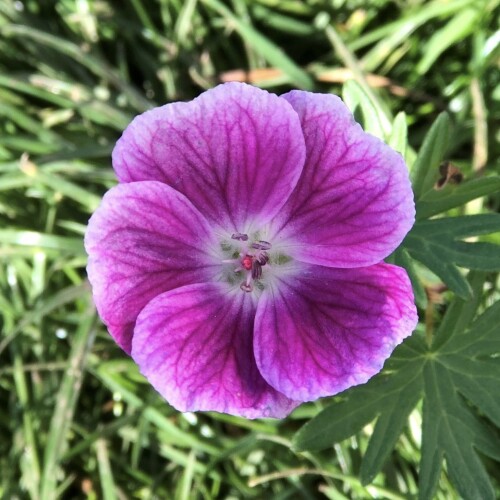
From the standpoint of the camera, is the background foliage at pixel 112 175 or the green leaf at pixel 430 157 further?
the background foliage at pixel 112 175

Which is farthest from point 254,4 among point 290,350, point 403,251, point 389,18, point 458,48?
point 290,350

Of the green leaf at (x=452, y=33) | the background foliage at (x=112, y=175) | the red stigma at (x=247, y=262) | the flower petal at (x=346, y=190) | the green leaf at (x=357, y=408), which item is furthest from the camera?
the green leaf at (x=452, y=33)

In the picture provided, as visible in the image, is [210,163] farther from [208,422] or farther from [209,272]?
[208,422]

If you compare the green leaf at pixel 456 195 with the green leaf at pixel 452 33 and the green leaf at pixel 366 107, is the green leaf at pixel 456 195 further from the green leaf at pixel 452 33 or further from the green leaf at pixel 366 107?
the green leaf at pixel 452 33

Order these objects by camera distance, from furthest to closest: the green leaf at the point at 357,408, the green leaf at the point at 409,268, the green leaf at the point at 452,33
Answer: the green leaf at the point at 452,33, the green leaf at the point at 357,408, the green leaf at the point at 409,268

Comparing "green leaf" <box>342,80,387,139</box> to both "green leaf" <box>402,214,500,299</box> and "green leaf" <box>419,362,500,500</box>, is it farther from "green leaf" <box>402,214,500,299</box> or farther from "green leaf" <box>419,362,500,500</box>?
"green leaf" <box>419,362,500,500</box>

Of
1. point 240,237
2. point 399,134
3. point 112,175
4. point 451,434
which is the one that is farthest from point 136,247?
point 112,175

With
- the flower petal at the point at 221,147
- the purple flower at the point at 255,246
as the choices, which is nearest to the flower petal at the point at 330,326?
the purple flower at the point at 255,246
